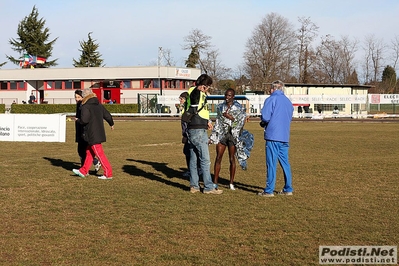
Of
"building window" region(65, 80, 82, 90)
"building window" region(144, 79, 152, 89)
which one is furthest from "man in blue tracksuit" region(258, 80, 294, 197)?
"building window" region(65, 80, 82, 90)

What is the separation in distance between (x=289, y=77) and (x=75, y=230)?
70.1 metres

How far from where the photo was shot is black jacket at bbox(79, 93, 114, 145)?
35.6 ft

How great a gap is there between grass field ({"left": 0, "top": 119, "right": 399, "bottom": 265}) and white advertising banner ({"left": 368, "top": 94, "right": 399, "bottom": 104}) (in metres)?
32.1

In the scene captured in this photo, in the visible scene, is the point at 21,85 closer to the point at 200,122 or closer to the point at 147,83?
the point at 147,83

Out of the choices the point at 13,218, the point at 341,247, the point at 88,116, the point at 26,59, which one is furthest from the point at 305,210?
the point at 26,59

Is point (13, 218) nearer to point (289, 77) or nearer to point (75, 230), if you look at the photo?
point (75, 230)

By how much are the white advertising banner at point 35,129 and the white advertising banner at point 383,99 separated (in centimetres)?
2980

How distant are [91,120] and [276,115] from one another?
4057 mm

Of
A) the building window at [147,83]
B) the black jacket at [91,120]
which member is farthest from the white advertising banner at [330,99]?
the black jacket at [91,120]

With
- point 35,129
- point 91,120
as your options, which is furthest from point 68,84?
point 91,120

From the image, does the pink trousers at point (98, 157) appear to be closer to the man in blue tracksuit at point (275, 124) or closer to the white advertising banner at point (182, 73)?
the man in blue tracksuit at point (275, 124)

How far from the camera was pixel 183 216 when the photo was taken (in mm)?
7535

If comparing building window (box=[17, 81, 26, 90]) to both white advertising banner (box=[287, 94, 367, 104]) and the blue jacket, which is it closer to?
white advertising banner (box=[287, 94, 367, 104])

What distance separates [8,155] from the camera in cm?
1612
